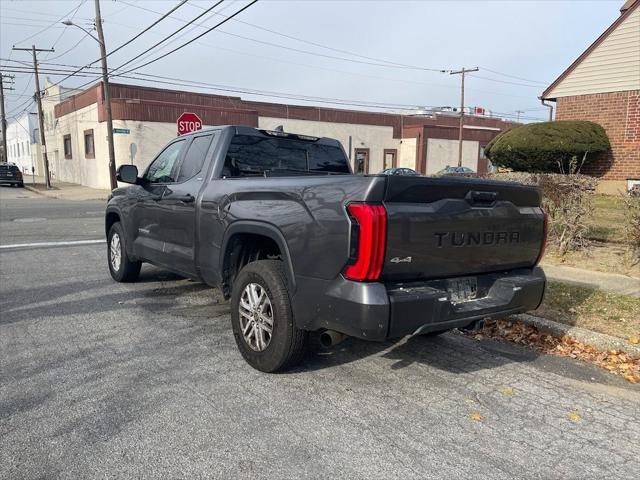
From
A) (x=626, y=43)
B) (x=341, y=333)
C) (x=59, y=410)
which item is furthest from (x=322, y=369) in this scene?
(x=626, y=43)

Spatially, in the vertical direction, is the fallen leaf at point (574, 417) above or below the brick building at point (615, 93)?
below

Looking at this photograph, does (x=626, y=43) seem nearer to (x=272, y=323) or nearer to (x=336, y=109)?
(x=272, y=323)

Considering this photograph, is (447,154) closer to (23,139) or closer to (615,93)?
(615,93)

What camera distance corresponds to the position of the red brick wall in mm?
13969

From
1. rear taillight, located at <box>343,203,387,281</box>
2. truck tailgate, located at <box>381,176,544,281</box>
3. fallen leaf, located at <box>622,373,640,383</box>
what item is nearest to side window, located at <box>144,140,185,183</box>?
rear taillight, located at <box>343,203,387,281</box>

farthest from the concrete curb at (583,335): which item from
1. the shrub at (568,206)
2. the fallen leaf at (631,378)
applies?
the shrub at (568,206)

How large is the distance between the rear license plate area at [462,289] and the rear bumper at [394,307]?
0.12 feet

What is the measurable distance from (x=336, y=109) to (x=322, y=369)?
1377 inches

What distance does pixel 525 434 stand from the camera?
3168mm

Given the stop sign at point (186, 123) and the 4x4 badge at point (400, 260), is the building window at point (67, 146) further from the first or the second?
the 4x4 badge at point (400, 260)

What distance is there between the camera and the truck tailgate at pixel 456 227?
121 inches

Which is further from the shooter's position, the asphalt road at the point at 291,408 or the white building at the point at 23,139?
the white building at the point at 23,139

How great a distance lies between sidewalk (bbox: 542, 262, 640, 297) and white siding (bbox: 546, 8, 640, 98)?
965cm

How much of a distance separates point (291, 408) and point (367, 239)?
1286 millimetres
